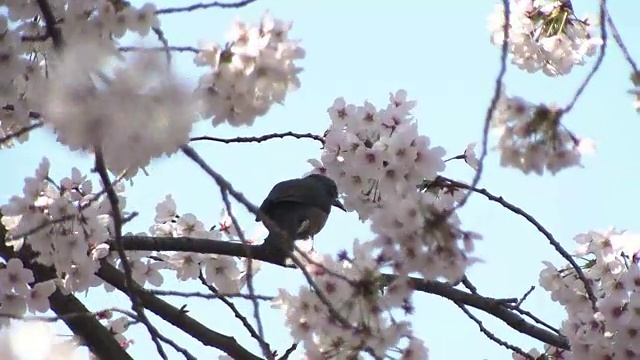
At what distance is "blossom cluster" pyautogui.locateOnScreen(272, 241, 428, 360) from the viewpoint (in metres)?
2.27

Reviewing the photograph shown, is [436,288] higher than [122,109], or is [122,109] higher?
[436,288]

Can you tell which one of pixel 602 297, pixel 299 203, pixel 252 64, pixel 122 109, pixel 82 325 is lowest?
pixel 122 109

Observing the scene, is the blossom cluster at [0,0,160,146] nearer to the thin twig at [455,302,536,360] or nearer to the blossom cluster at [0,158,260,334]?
the blossom cluster at [0,158,260,334]

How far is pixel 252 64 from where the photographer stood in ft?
7.21

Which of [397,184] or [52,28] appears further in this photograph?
[397,184]

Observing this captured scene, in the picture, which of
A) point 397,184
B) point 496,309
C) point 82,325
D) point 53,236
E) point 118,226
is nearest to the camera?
point 118,226

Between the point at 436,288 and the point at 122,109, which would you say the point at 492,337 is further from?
the point at 122,109

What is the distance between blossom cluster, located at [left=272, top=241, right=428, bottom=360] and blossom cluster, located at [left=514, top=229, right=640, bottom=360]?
0.70 meters

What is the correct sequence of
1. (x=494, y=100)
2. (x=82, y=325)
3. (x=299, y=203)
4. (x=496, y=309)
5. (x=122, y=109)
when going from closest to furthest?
(x=122, y=109) < (x=494, y=100) < (x=82, y=325) < (x=496, y=309) < (x=299, y=203)

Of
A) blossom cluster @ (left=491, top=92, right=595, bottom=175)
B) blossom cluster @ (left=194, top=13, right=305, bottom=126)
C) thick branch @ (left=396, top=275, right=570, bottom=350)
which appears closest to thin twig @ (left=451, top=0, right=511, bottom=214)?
blossom cluster @ (left=491, top=92, right=595, bottom=175)

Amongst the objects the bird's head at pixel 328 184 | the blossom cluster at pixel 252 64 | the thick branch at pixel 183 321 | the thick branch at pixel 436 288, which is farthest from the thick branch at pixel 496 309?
the blossom cluster at pixel 252 64

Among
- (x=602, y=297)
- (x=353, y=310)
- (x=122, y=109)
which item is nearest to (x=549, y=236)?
(x=602, y=297)

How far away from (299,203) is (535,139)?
77.3 inches

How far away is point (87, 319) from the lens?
3.42 m
